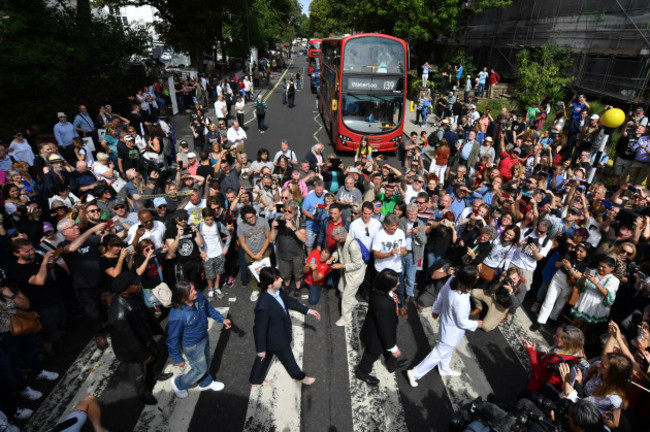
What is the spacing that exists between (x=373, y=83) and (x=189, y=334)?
461 inches

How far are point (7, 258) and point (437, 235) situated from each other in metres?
6.94

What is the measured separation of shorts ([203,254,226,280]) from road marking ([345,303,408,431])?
106 inches

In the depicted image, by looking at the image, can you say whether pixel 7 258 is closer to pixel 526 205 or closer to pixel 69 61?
pixel 526 205

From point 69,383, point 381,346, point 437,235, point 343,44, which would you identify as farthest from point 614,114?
point 69,383

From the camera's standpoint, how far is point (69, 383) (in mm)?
4996

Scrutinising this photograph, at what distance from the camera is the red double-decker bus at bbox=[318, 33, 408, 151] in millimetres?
13352

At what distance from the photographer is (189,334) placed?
4.28 metres

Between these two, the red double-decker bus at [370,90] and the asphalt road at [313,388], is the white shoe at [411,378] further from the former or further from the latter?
the red double-decker bus at [370,90]

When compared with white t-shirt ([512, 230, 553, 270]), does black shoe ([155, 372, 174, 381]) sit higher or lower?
lower

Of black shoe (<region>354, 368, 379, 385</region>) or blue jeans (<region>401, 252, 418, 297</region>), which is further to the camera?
blue jeans (<region>401, 252, 418, 297</region>)

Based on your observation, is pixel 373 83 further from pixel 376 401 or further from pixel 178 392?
pixel 178 392

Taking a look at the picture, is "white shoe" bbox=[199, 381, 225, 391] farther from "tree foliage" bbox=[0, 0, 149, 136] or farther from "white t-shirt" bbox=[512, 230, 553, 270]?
"tree foliage" bbox=[0, 0, 149, 136]

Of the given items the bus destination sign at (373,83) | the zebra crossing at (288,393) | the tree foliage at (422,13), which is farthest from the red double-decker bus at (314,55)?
the zebra crossing at (288,393)

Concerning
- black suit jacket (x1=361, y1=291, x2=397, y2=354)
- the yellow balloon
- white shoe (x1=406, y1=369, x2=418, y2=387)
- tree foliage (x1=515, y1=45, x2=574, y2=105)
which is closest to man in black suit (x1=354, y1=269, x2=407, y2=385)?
black suit jacket (x1=361, y1=291, x2=397, y2=354)
